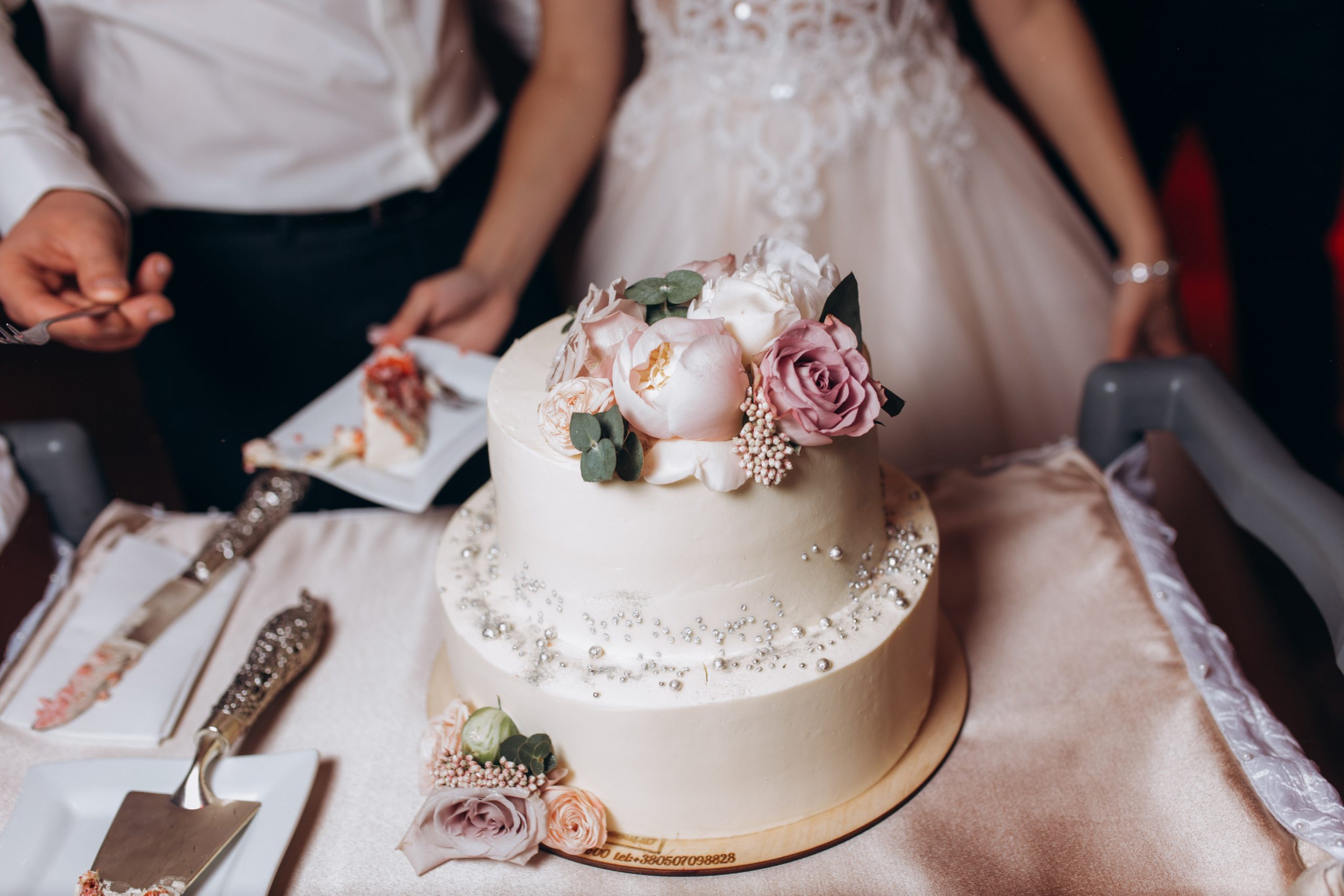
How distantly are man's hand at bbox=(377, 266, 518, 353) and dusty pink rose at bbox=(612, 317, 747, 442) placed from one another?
0.78 meters

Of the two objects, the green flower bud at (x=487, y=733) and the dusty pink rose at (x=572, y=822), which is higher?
the green flower bud at (x=487, y=733)

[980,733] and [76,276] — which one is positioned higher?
[76,276]

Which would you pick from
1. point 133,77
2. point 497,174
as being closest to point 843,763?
point 497,174

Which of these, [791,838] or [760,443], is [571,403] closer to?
[760,443]

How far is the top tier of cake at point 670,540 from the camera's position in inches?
25.8

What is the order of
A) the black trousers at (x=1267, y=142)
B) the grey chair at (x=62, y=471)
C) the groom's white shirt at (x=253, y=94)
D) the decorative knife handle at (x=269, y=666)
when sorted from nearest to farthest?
the decorative knife handle at (x=269, y=666) < the grey chair at (x=62, y=471) < the groom's white shirt at (x=253, y=94) < the black trousers at (x=1267, y=142)

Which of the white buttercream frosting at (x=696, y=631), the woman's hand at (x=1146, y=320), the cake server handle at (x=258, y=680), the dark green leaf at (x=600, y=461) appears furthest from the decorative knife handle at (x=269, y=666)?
the woman's hand at (x=1146, y=320)

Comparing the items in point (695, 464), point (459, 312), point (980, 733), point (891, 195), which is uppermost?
point (695, 464)

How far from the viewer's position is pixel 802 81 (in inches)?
53.7

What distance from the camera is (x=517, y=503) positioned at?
714 mm

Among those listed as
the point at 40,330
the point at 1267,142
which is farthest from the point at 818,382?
the point at 1267,142

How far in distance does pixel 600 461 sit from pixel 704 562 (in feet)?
0.39

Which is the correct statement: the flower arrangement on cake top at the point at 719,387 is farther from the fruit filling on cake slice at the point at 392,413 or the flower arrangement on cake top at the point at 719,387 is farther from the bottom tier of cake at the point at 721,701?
the fruit filling on cake slice at the point at 392,413

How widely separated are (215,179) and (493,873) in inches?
43.8
